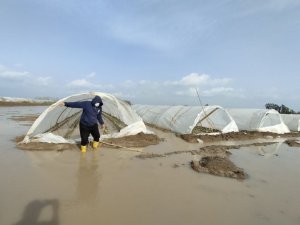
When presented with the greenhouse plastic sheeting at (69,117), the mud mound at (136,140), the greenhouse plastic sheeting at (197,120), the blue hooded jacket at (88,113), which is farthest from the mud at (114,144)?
the greenhouse plastic sheeting at (197,120)

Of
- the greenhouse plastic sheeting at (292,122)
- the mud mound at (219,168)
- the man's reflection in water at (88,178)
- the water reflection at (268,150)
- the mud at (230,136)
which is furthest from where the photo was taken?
the greenhouse plastic sheeting at (292,122)

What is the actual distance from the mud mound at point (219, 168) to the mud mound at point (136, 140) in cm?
243

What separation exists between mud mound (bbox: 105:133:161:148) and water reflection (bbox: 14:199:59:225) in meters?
4.32

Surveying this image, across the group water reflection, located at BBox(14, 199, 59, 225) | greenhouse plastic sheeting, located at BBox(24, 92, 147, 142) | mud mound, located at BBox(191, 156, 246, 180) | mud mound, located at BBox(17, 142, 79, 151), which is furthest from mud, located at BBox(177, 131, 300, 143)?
water reflection, located at BBox(14, 199, 59, 225)

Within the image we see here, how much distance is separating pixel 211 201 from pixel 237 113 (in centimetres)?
1095

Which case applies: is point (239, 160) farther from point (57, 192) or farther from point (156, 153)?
point (57, 192)

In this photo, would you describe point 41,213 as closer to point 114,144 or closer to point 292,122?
point 114,144

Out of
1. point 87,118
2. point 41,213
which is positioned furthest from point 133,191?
point 87,118

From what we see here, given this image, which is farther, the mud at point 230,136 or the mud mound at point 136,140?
the mud at point 230,136

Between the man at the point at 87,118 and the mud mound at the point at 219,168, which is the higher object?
the man at the point at 87,118

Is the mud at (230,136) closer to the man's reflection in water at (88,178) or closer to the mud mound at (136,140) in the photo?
the mud mound at (136,140)

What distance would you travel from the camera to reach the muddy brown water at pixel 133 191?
147 inches

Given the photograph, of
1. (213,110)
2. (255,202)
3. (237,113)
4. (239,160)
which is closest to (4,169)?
(255,202)

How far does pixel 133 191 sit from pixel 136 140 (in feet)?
14.2
